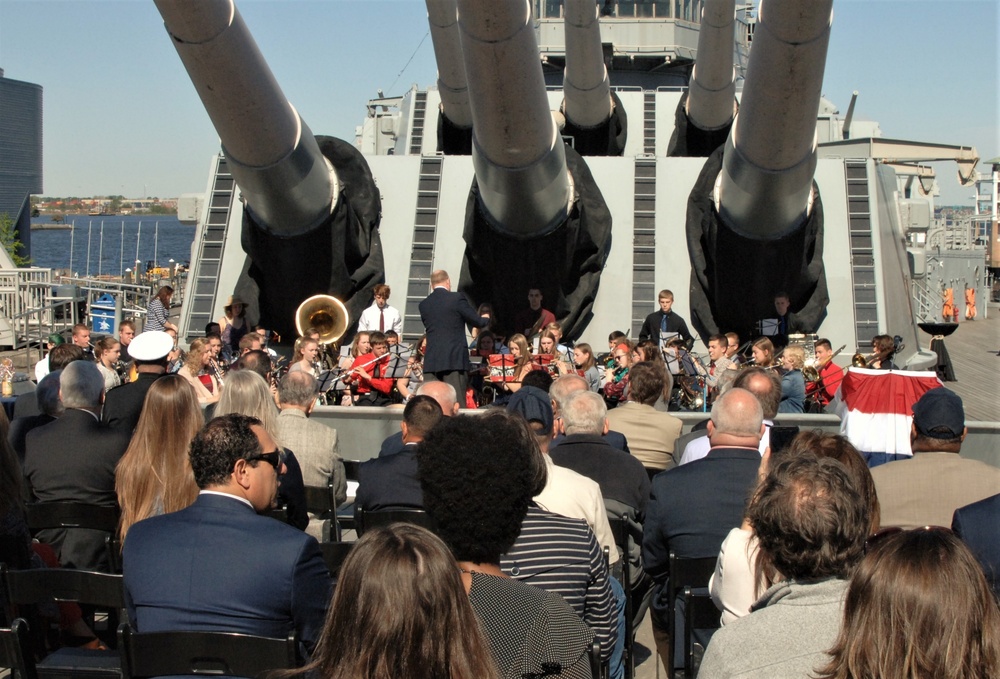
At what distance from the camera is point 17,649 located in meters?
3.00

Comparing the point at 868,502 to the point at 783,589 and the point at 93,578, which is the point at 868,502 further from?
the point at 93,578

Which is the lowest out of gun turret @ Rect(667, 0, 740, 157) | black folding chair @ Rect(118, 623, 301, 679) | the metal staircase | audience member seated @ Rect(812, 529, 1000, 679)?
black folding chair @ Rect(118, 623, 301, 679)

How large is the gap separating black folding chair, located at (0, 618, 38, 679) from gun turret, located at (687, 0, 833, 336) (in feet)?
18.0

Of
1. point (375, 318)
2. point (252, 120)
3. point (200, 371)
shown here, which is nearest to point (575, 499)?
point (200, 371)

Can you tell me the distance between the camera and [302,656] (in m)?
2.70

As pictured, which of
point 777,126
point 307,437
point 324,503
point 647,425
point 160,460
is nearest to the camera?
point 160,460

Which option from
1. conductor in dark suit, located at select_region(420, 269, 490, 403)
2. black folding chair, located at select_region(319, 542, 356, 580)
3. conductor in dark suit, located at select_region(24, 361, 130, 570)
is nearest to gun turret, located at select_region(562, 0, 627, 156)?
conductor in dark suit, located at select_region(420, 269, 490, 403)

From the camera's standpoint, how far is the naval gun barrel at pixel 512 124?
271 inches

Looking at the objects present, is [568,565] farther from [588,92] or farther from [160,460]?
[588,92]

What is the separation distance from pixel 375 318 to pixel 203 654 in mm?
6951

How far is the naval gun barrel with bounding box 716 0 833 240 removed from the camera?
6.90 metres

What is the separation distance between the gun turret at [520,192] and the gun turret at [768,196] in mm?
1018

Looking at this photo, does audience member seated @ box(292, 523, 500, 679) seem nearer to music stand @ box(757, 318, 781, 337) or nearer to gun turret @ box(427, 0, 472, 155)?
music stand @ box(757, 318, 781, 337)

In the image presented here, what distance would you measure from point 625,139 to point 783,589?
37.4 feet
